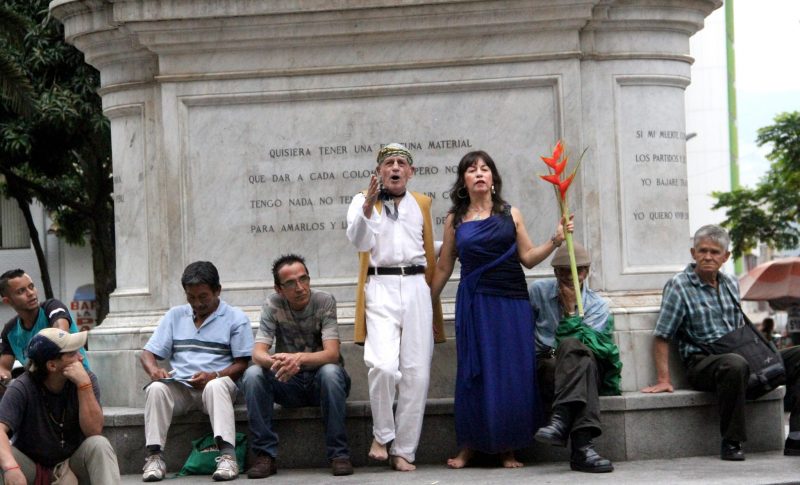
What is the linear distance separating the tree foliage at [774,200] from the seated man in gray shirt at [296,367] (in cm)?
2233

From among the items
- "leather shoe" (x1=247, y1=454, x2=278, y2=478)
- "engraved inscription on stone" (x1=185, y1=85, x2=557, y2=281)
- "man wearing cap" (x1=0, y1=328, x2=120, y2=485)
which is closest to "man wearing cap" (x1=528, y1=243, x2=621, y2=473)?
"engraved inscription on stone" (x1=185, y1=85, x2=557, y2=281)

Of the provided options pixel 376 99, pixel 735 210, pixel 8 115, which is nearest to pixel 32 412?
pixel 376 99

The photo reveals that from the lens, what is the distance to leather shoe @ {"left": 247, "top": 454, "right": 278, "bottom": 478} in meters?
9.19

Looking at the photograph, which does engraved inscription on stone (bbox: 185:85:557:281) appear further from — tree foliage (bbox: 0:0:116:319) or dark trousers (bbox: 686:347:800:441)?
tree foliage (bbox: 0:0:116:319)

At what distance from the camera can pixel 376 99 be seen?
10.5 meters

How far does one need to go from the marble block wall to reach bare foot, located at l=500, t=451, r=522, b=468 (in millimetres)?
1522

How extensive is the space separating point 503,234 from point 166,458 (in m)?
2.71

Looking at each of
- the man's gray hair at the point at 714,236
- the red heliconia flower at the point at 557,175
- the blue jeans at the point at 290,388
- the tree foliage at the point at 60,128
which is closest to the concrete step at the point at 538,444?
the blue jeans at the point at 290,388

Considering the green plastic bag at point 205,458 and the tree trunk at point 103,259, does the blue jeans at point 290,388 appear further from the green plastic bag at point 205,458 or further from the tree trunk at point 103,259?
the tree trunk at point 103,259

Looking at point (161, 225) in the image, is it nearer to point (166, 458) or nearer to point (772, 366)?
point (166, 458)

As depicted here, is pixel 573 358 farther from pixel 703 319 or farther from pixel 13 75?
pixel 13 75

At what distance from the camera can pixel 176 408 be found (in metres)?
9.55

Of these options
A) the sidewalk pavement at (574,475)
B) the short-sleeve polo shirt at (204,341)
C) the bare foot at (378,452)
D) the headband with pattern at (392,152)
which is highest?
the headband with pattern at (392,152)

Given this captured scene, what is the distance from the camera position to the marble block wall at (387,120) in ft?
33.9
